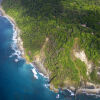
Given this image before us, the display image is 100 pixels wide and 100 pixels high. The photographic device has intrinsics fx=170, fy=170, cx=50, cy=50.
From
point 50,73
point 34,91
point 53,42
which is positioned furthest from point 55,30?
point 34,91

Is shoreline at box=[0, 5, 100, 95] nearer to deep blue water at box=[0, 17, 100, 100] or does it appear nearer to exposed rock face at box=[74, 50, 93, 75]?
deep blue water at box=[0, 17, 100, 100]

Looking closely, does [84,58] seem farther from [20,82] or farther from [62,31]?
[20,82]

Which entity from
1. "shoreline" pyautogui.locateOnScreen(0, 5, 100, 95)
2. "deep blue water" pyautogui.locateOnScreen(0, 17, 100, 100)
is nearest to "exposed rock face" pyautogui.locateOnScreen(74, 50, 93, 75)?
"shoreline" pyautogui.locateOnScreen(0, 5, 100, 95)

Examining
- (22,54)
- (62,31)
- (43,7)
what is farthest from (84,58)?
(43,7)

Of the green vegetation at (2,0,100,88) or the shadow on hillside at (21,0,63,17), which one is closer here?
the green vegetation at (2,0,100,88)

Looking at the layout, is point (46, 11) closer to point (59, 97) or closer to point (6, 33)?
point (6, 33)
